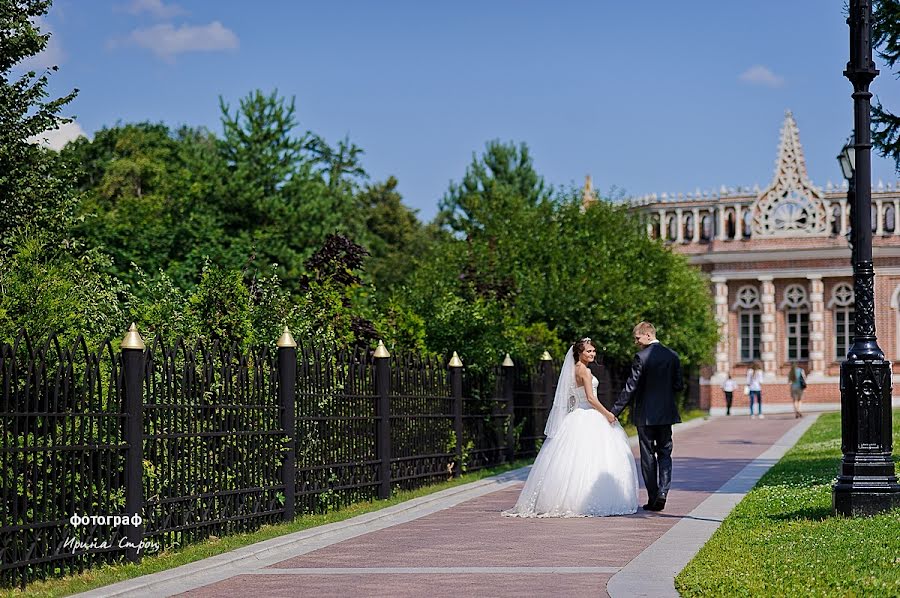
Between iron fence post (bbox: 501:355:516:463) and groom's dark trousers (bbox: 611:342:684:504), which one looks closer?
groom's dark trousers (bbox: 611:342:684:504)

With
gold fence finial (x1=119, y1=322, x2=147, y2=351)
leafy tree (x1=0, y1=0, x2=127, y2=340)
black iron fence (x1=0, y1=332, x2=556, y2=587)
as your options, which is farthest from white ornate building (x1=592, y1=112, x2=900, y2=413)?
gold fence finial (x1=119, y1=322, x2=147, y2=351)

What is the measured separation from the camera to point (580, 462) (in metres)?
14.2

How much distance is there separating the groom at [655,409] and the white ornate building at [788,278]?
45727 millimetres

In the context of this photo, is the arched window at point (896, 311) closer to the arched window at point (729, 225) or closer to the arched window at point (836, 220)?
the arched window at point (836, 220)

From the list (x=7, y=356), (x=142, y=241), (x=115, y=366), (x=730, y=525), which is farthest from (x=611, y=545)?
(x=142, y=241)

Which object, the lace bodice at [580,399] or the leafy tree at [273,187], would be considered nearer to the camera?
the lace bodice at [580,399]

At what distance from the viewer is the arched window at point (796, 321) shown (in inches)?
2362

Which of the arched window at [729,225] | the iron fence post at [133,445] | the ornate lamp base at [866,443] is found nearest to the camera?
the iron fence post at [133,445]

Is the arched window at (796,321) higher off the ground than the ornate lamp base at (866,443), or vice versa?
the arched window at (796,321)

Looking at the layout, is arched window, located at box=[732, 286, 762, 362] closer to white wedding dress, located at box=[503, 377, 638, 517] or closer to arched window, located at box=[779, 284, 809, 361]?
arched window, located at box=[779, 284, 809, 361]

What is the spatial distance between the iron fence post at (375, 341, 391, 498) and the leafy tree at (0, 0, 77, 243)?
22.8 ft

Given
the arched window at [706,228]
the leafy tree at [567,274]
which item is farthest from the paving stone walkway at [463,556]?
the arched window at [706,228]

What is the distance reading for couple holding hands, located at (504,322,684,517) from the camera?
14.0m

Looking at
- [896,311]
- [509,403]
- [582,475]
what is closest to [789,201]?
[896,311]
